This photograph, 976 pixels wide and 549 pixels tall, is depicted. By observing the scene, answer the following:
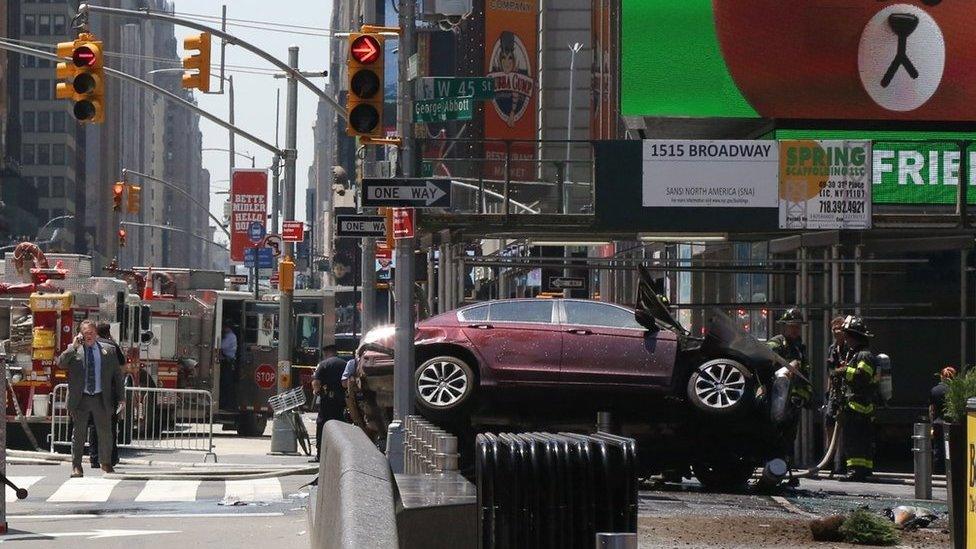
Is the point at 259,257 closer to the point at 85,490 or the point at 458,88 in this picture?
the point at 458,88

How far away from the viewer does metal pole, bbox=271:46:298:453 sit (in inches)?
992

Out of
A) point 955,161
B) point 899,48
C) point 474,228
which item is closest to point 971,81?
point 899,48

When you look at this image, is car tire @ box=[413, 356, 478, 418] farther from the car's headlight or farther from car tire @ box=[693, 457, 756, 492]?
car tire @ box=[693, 457, 756, 492]

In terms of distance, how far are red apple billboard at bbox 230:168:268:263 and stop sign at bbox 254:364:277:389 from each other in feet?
45.7

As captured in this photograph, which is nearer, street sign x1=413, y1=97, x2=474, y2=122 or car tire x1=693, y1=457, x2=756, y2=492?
car tire x1=693, y1=457, x2=756, y2=492

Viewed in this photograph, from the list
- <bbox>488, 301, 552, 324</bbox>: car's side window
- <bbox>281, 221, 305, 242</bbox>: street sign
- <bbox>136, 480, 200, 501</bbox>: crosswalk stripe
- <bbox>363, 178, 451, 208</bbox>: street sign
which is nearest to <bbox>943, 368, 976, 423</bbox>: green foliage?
<bbox>488, 301, 552, 324</bbox>: car's side window

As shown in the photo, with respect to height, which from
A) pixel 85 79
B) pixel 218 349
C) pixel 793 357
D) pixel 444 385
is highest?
pixel 85 79

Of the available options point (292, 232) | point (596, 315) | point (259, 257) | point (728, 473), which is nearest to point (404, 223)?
point (596, 315)

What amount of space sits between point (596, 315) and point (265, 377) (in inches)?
682

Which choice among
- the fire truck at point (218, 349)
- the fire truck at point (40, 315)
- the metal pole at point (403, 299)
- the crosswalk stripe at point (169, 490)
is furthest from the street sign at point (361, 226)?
the fire truck at point (218, 349)

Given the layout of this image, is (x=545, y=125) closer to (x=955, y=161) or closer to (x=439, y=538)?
(x=955, y=161)

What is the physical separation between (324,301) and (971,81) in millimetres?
18863

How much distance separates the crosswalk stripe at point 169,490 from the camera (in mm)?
16969

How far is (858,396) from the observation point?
18.2 metres
